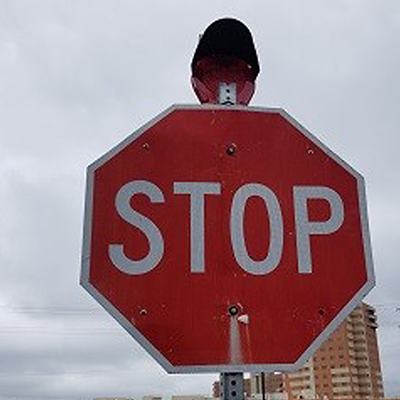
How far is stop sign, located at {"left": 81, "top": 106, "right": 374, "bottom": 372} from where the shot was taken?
1718mm

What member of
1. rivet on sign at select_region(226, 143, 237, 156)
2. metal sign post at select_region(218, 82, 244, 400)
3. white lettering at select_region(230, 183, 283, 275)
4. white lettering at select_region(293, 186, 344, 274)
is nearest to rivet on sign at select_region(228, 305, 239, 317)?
metal sign post at select_region(218, 82, 244, 400)

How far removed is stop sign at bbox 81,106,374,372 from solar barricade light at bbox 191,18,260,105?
0.23 meters

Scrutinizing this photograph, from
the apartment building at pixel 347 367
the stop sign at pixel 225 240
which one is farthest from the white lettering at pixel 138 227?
the apartment building at pixel 347 367

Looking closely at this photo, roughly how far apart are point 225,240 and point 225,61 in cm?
82

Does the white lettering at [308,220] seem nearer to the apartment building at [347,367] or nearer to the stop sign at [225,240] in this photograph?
the stop sign at [225,240]

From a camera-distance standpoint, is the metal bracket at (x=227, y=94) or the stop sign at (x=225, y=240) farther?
the metal bracket at (x=227, y=94)

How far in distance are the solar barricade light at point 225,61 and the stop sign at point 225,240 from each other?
227mm

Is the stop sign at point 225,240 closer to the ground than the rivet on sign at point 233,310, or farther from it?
farther from it

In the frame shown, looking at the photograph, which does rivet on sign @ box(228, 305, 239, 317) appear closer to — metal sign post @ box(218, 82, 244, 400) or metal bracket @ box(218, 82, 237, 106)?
metal sign post @ box(218, 82, 244, 400)

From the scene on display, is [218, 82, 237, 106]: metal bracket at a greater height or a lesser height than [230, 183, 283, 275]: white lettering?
greater

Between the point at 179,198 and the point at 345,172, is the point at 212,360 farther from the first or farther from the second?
the point at 345,172

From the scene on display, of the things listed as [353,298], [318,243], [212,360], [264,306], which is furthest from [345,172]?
[212,360]

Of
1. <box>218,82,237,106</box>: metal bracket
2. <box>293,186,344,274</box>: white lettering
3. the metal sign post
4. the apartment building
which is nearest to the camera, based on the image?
the metal sign post

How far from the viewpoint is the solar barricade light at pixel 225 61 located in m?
2.24
